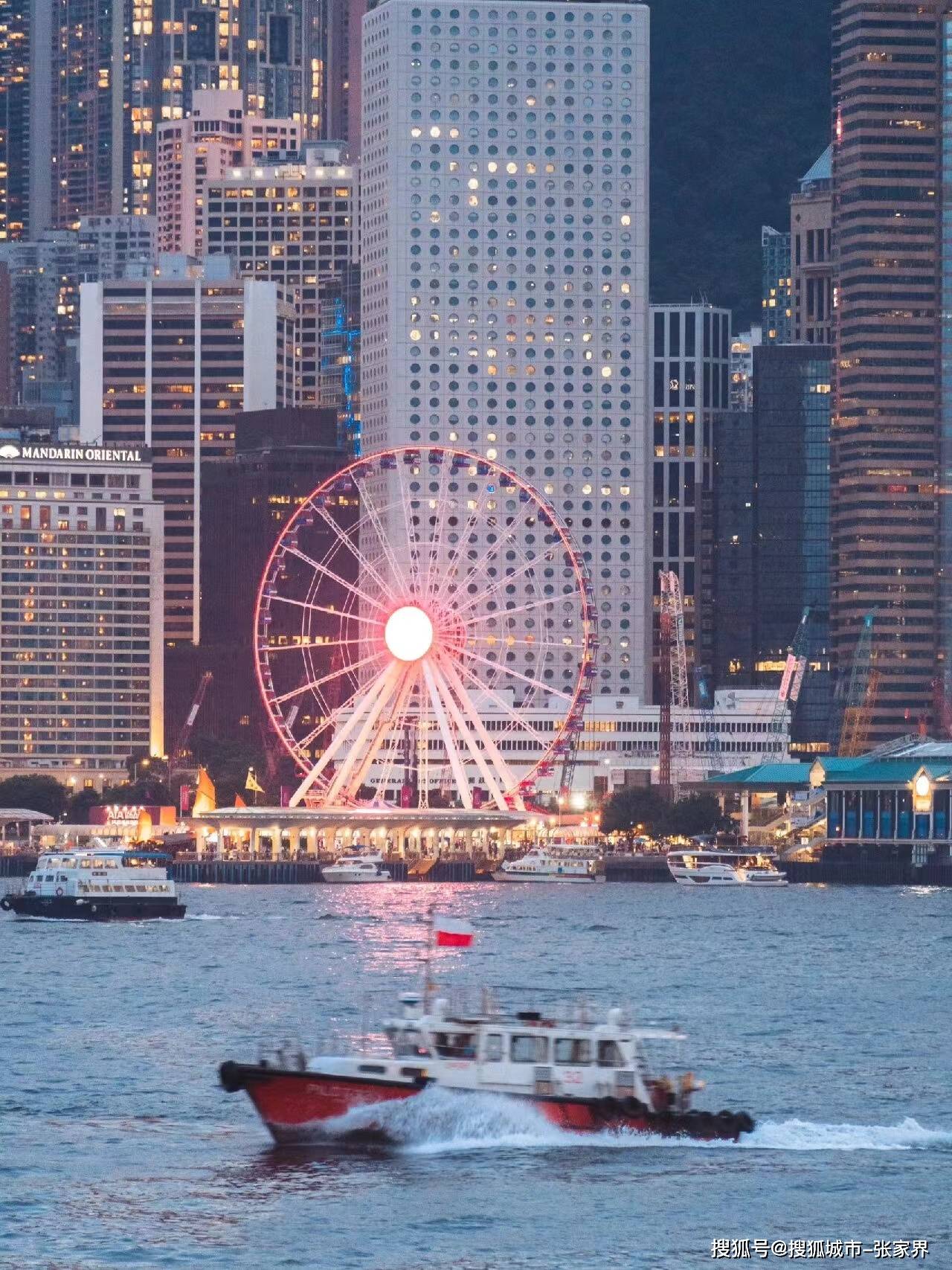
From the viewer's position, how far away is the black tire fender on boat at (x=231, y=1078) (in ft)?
259

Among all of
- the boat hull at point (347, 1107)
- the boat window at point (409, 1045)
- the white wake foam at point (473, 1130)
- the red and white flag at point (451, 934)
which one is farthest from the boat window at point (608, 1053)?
the boat window at point (409, 1045)

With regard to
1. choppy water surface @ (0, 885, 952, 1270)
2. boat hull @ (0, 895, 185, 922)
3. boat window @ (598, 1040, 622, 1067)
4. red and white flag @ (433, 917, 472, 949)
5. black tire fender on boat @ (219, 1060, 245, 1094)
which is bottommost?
boat hull @ (0, 895, 185, 922)

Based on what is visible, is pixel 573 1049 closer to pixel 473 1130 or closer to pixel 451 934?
pixel 473 1130

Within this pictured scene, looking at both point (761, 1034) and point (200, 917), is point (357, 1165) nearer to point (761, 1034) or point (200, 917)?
point (761, 1034)

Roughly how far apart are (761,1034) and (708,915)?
80.5 meters

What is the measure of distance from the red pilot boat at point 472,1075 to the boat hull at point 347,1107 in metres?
0.02

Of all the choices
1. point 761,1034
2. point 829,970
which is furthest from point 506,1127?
point 829,970

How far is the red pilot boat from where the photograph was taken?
78.6 metres

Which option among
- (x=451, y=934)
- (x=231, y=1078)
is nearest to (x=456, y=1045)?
(x=451, y=934)

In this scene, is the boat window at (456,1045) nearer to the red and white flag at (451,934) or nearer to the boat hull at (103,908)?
the red and white flag at (451,934)

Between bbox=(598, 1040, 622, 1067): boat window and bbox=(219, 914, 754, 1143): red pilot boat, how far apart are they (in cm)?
2

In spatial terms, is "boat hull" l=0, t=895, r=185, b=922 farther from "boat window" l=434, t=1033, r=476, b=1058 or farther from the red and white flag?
"boat window" l=434, t=1033, r=476, b=1058

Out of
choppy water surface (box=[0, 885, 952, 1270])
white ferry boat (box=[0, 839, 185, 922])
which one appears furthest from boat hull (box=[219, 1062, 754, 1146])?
white ferry boat (box=[0, 839, 185, 922])

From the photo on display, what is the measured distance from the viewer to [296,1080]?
3108 inches
